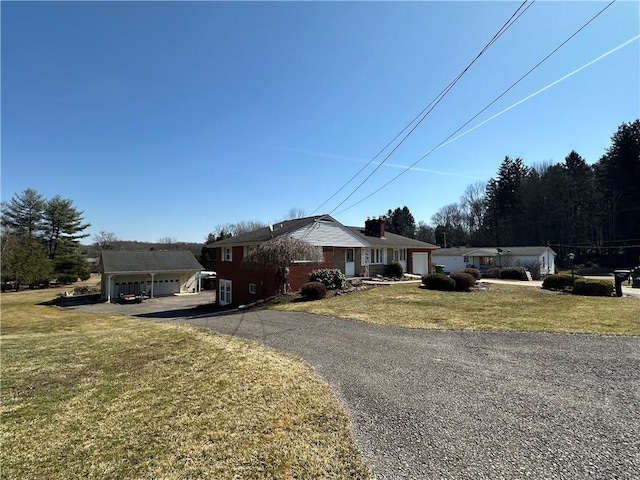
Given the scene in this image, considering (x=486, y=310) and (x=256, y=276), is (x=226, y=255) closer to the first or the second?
(x=256, y=276)

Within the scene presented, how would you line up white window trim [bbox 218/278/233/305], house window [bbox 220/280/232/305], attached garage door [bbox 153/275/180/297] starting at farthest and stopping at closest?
attached garage door [bbox 153/275/180/297] < house window [bbox 220/280/232/305] < white window trim [bbox 218/278/233/305]

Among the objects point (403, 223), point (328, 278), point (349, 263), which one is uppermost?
point (403, 223)

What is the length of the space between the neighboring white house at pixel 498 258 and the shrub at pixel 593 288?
68.4 feet

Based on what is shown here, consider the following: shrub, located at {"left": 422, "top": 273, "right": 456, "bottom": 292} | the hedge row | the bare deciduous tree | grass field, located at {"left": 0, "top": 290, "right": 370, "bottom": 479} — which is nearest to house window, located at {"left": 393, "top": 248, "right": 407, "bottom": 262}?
shrub, located at {"left": 422, "top": 273, "right": 456, "bottom": 292}

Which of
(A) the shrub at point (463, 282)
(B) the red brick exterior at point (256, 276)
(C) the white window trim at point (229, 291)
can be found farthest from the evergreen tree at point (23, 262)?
(A) the shrub at point (463, 282)

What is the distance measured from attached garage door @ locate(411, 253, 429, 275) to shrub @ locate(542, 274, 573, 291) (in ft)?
36.4

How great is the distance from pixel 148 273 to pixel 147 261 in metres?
2.62

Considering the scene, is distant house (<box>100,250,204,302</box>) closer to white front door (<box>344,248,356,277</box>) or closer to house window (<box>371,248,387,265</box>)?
white front door (<box>344,248,356,277</box>)

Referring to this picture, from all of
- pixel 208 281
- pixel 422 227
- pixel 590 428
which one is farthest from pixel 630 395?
pixel 422 227

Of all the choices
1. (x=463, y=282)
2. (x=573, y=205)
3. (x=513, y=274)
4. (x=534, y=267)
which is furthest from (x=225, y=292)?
(x=573, y=205)

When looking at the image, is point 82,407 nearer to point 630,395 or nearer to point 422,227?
point 630,395

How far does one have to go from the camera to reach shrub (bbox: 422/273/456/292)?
2059 cm

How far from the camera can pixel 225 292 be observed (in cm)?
2677

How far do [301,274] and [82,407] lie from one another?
16.4 meters
